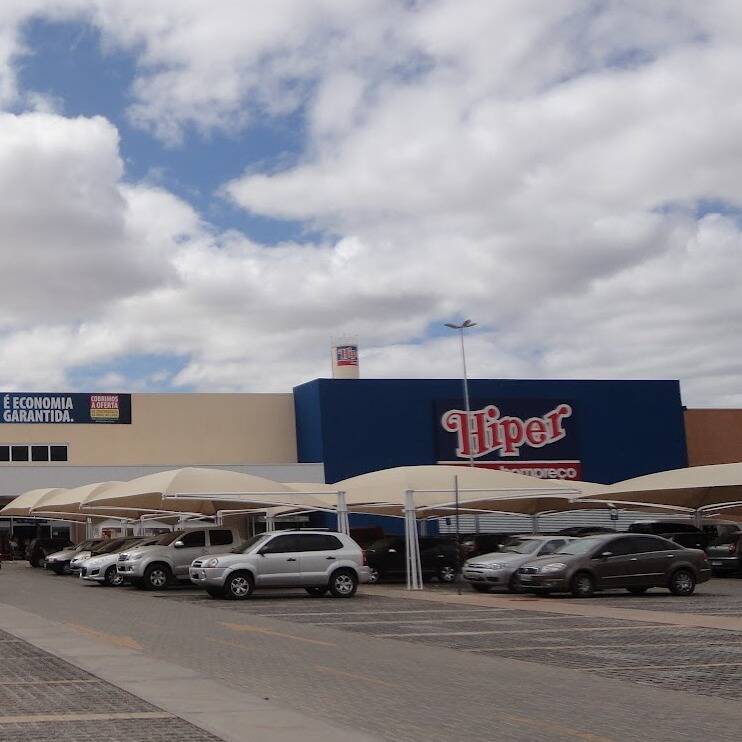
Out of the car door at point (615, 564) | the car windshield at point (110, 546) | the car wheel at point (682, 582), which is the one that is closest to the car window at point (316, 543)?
the car door at point (615, 564)

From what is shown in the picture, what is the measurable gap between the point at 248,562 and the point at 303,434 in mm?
35071

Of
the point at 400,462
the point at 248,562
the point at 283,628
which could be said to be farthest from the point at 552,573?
the point at 400,462

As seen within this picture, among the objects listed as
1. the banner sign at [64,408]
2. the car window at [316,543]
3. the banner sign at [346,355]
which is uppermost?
the banner sign at [346,355]

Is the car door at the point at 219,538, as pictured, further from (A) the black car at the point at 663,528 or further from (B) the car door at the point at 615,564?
(A) the black car at the point at 663,528

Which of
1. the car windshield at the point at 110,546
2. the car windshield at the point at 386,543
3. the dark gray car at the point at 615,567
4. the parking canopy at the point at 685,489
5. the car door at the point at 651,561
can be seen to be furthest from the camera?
the car windshield at the point at 110,546

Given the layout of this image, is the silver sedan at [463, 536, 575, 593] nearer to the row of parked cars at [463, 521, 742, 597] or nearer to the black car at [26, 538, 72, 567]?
the row of parked cars at [463, 521, 742, 597]

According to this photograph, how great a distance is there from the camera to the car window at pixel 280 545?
27370mm

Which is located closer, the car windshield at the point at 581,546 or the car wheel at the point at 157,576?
the car windshield at the point at 581,546

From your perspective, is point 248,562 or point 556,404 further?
point 556,404

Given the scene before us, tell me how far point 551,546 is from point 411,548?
455 cm

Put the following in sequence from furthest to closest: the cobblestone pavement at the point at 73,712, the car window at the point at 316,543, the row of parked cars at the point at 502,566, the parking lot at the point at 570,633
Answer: the car window at the point at 316,543 < the row of parked cars at the point at 502,566 < the parking lot at the point at 570,633 < the cobblestone pavement at the point at 73,712

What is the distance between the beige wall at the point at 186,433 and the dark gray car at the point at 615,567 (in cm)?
3581

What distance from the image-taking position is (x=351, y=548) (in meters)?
28.1

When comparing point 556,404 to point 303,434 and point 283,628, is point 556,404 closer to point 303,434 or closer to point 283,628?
point 303,434
